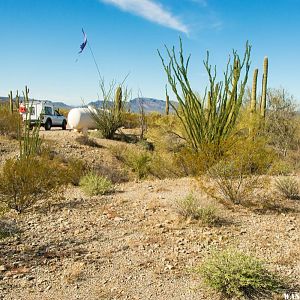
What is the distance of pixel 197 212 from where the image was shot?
22.0 ft

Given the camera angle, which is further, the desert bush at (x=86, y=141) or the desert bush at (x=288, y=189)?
the desert bush at (x=86, y=141)

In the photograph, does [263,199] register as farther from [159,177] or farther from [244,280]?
[159,177]

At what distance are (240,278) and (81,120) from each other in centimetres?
1904

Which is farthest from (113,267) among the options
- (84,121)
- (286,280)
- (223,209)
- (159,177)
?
(84,121)

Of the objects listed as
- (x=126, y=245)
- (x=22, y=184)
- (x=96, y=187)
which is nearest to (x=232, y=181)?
(x=126, y=245)

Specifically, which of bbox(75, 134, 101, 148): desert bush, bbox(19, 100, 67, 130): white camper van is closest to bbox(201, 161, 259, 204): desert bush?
bbox(75, 134, 101, 148): desert bush

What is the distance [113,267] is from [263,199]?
13.5 feet

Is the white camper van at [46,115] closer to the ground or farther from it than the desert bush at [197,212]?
farther from it

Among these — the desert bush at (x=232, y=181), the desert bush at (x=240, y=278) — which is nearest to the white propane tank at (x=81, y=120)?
the desert bush at (x=232, y=181)

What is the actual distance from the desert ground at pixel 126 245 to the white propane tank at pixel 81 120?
14.0m

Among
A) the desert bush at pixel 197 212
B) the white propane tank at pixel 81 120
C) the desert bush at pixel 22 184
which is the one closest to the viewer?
the desert bush at pixel 197 212

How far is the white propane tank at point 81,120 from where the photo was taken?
22125mm

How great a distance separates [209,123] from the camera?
11242 mm

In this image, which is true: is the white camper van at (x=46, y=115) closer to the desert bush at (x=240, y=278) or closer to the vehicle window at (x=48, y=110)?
the vehicle window at (x=48, y=110)
